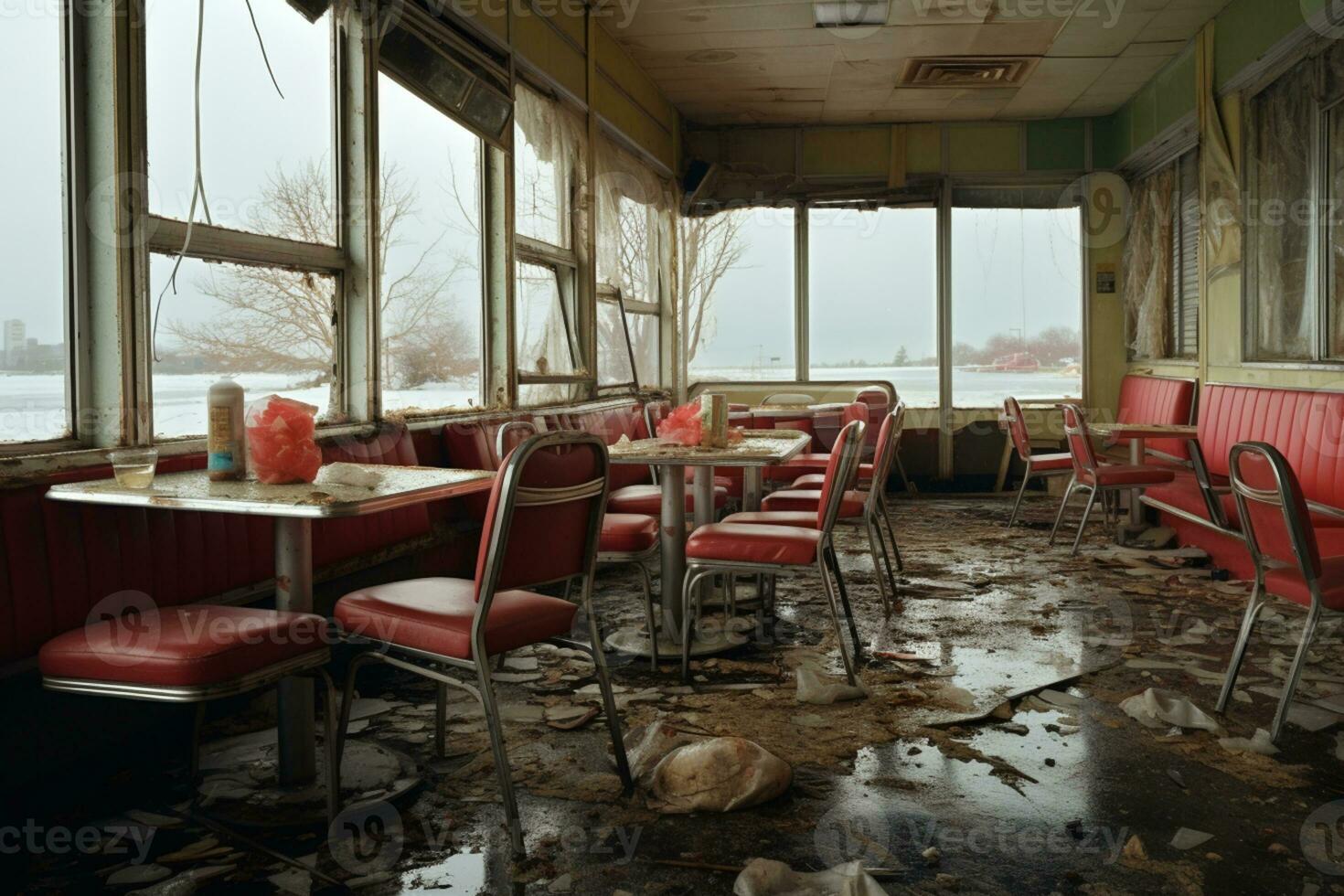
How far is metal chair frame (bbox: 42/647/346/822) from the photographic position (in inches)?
83.0

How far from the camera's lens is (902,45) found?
717cm

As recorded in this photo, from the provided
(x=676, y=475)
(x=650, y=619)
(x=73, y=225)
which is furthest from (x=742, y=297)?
(x=73, y=225)

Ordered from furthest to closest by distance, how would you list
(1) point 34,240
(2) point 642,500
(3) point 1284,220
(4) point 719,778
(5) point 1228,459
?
(3) point 1284,220 → (5) point 1228,459 → (2) point 642,500 → (1) point 34,240 → (4) point 719,778

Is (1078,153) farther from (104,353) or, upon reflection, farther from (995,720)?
(104,353)

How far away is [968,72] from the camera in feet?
25.4

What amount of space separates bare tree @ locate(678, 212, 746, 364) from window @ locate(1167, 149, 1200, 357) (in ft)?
11.8

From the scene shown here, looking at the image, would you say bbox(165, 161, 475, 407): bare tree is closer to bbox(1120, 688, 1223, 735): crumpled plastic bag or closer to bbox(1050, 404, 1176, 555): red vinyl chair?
bbox(1120, 688, 1223, 735): crumpled plastic bag

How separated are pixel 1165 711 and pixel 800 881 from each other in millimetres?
1633

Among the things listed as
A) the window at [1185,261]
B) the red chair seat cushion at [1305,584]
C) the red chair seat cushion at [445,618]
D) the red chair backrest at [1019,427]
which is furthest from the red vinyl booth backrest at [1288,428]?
the red chair seat cushion at [445,618]

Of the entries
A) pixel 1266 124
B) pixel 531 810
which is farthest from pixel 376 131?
pixel 1266 124

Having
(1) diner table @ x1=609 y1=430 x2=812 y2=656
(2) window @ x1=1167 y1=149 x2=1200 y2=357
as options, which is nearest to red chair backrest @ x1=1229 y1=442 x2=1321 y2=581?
(1) diner table @ x1=609 y1=430 x2=812 y2=656

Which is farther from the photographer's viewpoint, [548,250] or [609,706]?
[548,250]

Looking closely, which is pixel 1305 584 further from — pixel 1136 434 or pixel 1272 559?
pixel 1136 434

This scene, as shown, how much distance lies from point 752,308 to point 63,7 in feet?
23.4
